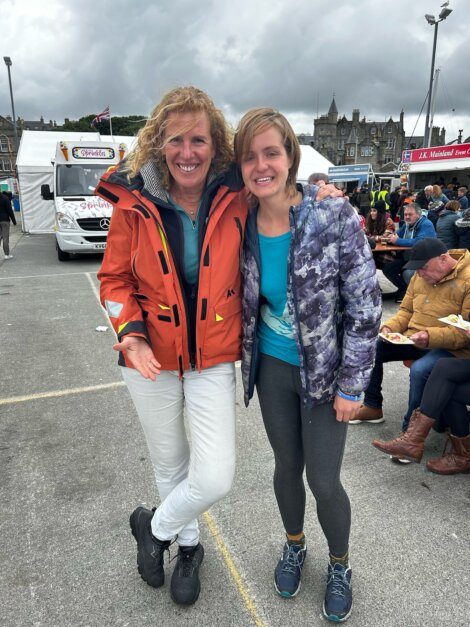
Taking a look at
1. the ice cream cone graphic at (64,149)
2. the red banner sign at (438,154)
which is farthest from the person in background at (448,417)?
the red banner sign at (438,154)

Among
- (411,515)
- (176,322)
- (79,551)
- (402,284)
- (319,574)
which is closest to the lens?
(176,322)

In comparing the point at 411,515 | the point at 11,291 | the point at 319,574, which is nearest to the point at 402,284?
the point at 411,515

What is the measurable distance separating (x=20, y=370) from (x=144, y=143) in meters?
3.43

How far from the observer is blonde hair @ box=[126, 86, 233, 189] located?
63.4 inches

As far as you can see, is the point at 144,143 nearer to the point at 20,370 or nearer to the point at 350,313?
the point at 350,313

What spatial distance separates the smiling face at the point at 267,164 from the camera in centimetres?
157

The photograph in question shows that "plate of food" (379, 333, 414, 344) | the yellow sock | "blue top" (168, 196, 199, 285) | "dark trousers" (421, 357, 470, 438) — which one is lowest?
the yellow sock

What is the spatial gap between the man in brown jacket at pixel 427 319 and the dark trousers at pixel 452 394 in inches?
9.7

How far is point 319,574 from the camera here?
6.59ft

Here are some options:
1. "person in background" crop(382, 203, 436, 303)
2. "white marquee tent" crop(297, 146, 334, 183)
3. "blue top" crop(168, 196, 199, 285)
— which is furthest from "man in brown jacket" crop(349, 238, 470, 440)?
"white marquee tent" crop(297, 146, 334, 183)

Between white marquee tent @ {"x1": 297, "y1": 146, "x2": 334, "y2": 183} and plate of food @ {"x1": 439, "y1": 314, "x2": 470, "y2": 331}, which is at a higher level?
white marquee tent @ {"x1": 297, "y1": 146, "x2": 334, "y2": 183}

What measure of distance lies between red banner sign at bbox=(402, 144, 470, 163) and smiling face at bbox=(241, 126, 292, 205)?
2186 cm

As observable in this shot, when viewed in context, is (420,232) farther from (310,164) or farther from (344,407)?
(310,164)

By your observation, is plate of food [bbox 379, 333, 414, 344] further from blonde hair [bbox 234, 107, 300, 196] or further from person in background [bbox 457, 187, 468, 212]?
person in background [bbox 457, 187, 468, 212]
